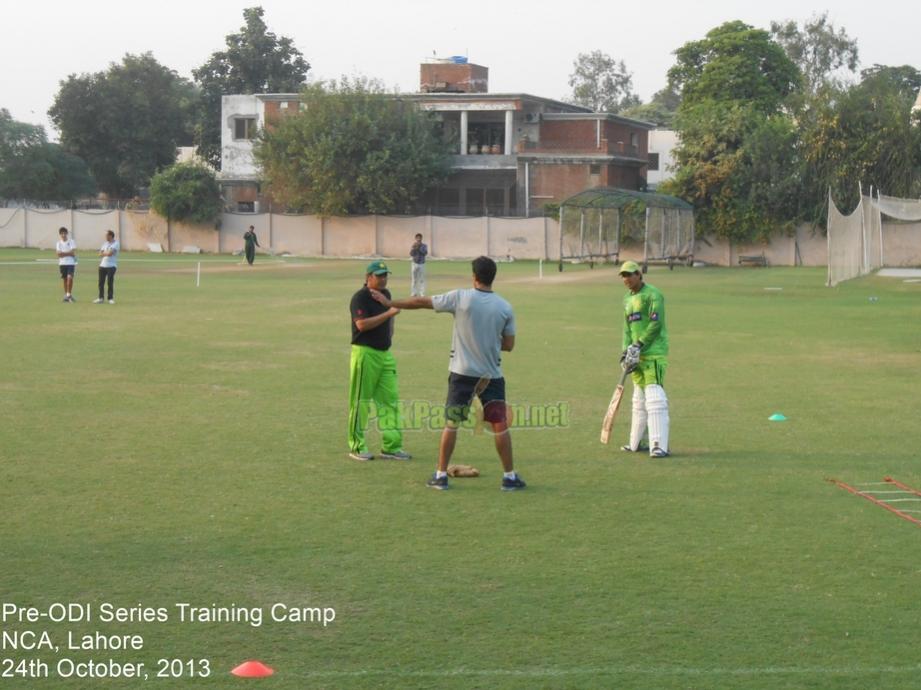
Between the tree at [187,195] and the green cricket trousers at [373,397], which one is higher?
the tree at [187,195]

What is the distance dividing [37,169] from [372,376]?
74.1 meters

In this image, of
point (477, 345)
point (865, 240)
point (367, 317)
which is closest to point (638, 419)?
point (477, 345)

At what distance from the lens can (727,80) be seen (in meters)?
75.8

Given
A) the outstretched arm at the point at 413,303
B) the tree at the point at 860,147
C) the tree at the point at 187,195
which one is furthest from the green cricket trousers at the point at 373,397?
the tree at the point at 187,195

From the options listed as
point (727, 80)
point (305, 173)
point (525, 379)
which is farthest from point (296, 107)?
point (525, 379)

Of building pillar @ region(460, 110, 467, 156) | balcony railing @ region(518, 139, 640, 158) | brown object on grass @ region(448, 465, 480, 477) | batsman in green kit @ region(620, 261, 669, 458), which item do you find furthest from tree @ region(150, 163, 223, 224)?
brown object on grass @ region(448, 465, 480, 477)

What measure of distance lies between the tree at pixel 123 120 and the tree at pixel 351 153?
83.3ft

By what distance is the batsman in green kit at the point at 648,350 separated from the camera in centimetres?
1114

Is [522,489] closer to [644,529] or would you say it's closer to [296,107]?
[644,529]

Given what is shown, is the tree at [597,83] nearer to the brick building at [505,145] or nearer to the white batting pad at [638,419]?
the brick building at [505,145]

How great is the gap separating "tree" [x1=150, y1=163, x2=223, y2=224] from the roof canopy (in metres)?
21.3

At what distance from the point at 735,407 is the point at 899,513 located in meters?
5.01

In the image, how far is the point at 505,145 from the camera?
215ft

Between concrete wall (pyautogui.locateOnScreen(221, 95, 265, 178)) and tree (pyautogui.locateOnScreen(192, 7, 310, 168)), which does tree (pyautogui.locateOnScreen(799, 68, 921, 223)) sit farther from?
tree (pyautogui.locateOnScreen(192, 7, 310, 168))
